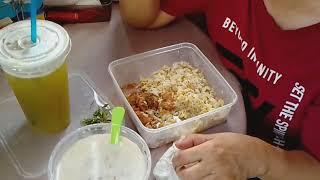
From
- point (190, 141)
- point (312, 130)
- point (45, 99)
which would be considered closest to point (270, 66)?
point (312, 130)

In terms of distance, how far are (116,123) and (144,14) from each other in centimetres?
38

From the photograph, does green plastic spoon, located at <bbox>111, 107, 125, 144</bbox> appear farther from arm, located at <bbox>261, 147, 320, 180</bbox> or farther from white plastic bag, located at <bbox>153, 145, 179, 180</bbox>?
arm, located at <bbox>261, 147, 320, 180</bbox>

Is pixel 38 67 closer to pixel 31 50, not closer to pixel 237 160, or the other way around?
pixel 31 50

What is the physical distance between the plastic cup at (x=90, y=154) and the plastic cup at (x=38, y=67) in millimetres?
85

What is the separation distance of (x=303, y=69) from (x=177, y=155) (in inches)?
12.5

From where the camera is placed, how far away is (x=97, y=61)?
0.98 meters

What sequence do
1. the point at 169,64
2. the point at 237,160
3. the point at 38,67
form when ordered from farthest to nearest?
the point at 169,64
the point at 237,160
the point at 38,67

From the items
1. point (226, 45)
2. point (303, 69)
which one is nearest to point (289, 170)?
point (303, 69)

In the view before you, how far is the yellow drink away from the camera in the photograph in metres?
0.75

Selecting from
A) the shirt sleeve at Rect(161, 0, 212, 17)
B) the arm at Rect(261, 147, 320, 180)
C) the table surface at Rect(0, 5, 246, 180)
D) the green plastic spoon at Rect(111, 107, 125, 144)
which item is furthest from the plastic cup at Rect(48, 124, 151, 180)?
the shirt sleeve at Rect(161, 0, 212, 17)

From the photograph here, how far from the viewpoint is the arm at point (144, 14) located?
3.44ft

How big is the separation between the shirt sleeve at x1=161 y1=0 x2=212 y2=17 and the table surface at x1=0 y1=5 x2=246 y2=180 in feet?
0.10

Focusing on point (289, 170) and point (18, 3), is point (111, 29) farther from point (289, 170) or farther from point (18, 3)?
point (289, 170)

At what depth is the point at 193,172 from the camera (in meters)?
0.76
